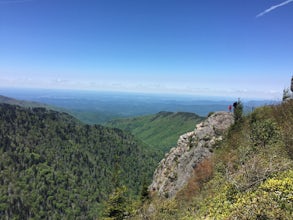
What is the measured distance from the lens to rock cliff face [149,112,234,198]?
3039 cm

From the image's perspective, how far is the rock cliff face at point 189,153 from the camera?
3039cm

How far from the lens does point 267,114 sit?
2536cm

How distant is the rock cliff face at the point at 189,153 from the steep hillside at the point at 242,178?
0.64 feet

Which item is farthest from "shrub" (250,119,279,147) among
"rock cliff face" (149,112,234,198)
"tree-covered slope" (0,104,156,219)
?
"tree-covered slope" (0,104,156,219)

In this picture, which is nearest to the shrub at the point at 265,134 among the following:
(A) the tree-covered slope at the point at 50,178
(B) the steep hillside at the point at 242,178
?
(B) the steep hillside at the point at 242,178

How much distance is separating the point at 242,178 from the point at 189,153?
2345 cm

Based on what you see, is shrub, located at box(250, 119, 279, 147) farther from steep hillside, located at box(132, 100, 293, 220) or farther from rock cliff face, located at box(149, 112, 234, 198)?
rock cliff face, located at box(149, 112, 234, 198)

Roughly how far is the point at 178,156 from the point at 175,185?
27.0 ft

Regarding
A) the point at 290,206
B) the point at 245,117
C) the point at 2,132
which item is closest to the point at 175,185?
the point at 245,117

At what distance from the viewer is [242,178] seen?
37.9 ft

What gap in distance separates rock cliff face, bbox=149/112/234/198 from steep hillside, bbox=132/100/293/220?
7.6 inches

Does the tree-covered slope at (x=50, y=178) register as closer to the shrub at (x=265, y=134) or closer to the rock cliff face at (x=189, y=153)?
the rock cliff face at (x=189, y=153)

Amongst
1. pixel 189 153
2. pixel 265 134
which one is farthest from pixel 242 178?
pixel 189 153

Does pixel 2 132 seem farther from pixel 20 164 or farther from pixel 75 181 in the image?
pixel 75 181
